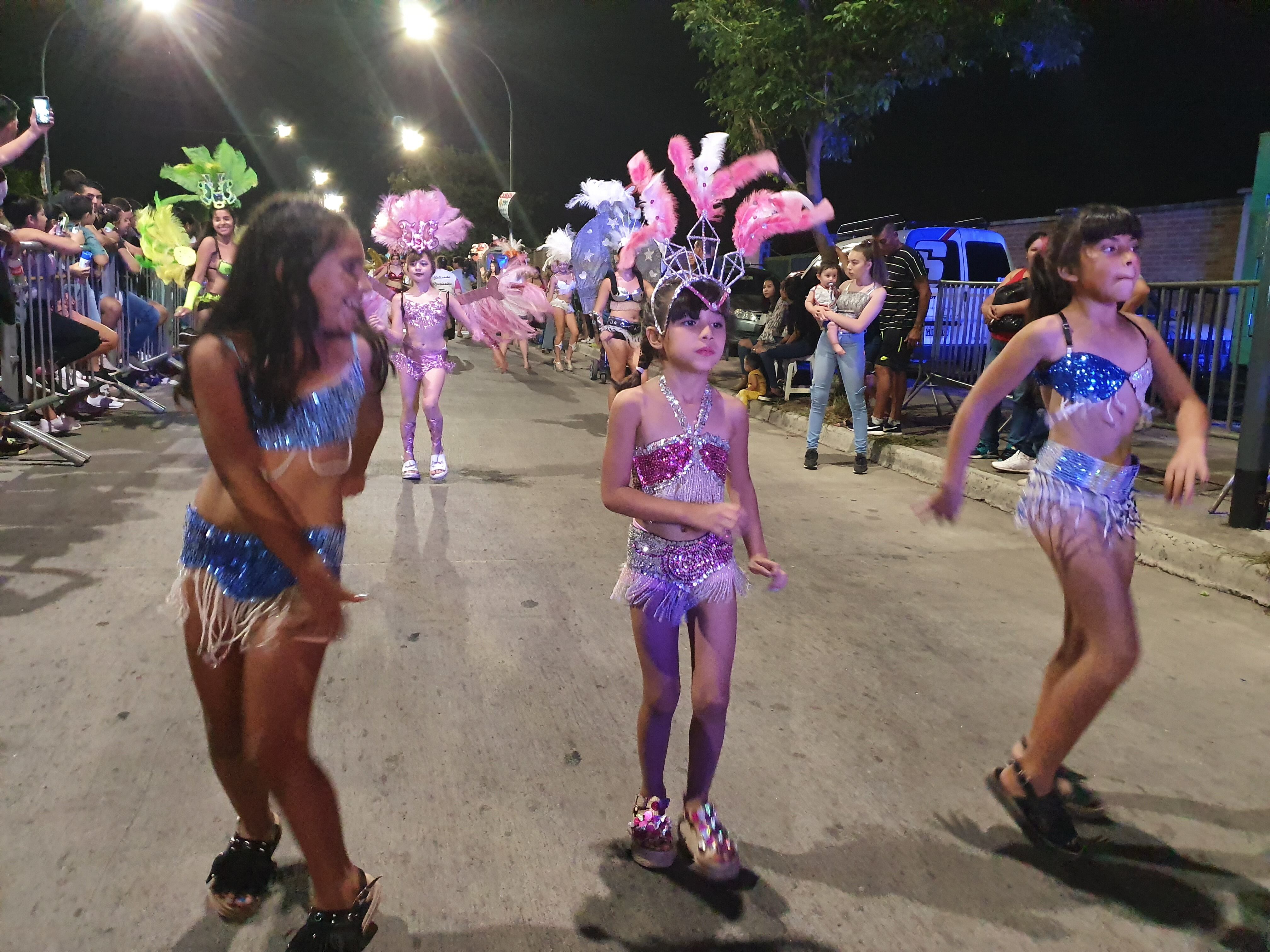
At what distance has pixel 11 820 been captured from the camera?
303cm

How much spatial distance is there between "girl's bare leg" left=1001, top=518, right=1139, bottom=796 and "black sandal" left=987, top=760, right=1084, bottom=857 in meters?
0.03

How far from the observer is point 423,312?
8.13 meters

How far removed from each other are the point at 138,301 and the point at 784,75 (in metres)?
8.83

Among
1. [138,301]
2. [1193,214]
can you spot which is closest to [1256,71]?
[1193,214]

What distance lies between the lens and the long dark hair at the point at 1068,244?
10.3 feet

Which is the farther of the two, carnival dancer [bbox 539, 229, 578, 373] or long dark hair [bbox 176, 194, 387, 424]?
carnival dancer [bbox 539, 229, 578, 373]

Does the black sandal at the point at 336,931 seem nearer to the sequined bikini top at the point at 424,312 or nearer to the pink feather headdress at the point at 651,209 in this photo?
the pink feather headdress at the point at 651,209

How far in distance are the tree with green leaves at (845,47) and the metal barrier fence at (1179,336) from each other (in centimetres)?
206

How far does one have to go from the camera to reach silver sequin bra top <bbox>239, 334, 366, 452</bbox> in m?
2.31

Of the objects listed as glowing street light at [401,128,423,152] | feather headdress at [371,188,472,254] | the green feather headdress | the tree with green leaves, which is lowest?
feather headdress at [371,188,472,254]

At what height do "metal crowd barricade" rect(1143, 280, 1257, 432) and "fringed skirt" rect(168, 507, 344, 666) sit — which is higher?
"metal crowd barricade" rect(1143, 280, 1257, 432)

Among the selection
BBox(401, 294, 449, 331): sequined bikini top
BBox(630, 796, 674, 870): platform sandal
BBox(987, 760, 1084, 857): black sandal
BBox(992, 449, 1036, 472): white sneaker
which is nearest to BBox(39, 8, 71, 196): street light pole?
BBox(401, 294, 449, 331): sequined bikini top

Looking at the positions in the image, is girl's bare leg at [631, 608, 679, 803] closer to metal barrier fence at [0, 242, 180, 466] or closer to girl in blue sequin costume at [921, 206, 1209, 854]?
girl in blue sequin costume at [921, 206, 1209, 854]

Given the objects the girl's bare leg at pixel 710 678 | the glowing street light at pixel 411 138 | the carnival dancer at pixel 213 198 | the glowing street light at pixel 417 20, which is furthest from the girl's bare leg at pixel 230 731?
the glowing street light at pixel 411 138
